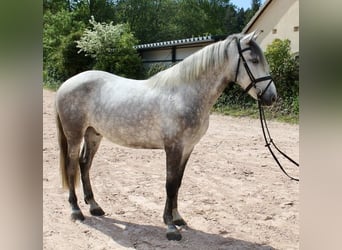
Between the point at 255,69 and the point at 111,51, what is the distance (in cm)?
484

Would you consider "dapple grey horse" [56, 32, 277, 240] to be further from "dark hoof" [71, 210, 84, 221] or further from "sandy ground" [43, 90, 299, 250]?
"sandy ground" [43, 90, 299, 250]

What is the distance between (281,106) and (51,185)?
3431 millimetres

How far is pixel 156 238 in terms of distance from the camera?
161 centimetres

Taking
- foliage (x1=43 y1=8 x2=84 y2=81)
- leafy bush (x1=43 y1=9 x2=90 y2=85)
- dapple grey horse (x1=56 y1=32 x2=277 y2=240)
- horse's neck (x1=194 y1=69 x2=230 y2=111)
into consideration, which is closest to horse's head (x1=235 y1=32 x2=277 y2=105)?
dapple grey horse (x1=56 y1=32 x2=277 y2=240)

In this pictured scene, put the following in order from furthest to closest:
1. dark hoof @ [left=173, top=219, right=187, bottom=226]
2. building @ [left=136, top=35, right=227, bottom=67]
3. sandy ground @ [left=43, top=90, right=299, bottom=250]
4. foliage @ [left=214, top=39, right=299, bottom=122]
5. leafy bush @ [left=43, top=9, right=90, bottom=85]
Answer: leafy bush @ [left=43, top=9, right=90, bottom=85]
building @ [left=136, top=35, right=227, bottom=67]
foliage @ [left=214, top=39, right=299, bottom=122]
dark hoof @ [left=173, top=219, right=187, bottom=226]
sandy ground @ [left=43, top=90, right=299, bottom=250]

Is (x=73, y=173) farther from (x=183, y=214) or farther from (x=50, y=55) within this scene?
(x=50, y=55)

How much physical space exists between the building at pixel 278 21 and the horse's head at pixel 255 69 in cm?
358

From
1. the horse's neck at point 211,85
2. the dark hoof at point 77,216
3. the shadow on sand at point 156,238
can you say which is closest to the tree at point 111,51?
the dark hoof at point 77,216

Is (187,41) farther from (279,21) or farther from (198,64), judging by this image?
(198,64)

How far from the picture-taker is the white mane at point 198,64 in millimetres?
1458

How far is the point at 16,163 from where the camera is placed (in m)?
0.44

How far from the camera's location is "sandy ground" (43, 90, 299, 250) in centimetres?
160

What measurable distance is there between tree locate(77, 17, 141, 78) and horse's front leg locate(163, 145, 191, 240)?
415cm

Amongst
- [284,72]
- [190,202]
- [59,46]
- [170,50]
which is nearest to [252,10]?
[170,50]
